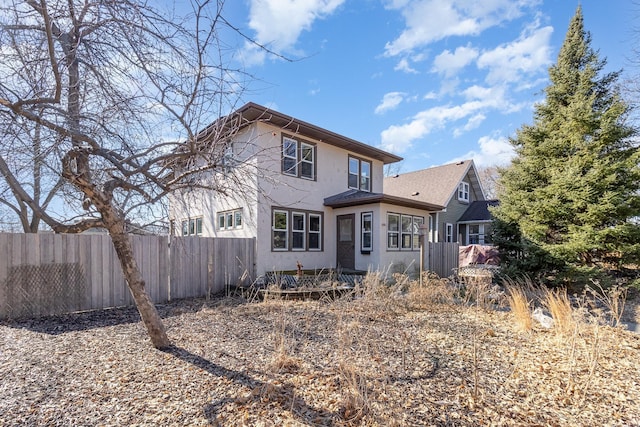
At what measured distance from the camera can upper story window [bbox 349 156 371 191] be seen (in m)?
13.7

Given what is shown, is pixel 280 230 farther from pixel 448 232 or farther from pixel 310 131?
pixel 448 232

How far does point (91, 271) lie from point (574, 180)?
12957 millimetres

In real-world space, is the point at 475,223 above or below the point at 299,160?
below

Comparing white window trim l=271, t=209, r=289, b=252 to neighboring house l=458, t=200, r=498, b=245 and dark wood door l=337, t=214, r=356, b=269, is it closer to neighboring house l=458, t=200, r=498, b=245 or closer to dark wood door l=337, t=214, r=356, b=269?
dark wood door l=337, t=214, r=356, b=269

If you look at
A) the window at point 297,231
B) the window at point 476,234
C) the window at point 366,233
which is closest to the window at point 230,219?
the window at point 297,231

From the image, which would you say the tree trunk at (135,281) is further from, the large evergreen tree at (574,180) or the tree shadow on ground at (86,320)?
the large evergreen tree at (574,180)

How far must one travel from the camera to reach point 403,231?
41.9 feet

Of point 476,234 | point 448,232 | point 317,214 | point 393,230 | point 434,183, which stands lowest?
point 476,234

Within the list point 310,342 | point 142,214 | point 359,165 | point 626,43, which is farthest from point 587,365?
point 359,165

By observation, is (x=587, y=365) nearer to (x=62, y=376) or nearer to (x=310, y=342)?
(x=310, y=342)

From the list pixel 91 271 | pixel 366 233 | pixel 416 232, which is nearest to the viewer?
pixel 91 271

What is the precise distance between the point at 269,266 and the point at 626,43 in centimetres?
1133

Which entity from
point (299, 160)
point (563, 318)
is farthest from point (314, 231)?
point (563, 318)

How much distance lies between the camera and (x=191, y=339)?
185 inches
